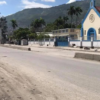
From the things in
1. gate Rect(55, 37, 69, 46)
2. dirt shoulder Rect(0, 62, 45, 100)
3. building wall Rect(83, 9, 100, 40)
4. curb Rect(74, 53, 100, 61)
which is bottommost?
dirt shoulder Rect(0, 62, 45, 100)

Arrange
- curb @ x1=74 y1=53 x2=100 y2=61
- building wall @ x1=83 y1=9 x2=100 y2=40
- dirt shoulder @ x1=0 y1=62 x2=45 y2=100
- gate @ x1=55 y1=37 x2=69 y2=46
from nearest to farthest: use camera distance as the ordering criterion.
Answer: dirt shoulder @ x1=0 y1=62 x2=45 y2=100 → curb @ x1=74 y1=53 x2=100 y2=61 → gate @ x1=55 y1=37 x2=69 y2=46 → building wall @ x1=83 y1=9 x2=100 y2=40

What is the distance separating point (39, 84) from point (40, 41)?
51.9 meters

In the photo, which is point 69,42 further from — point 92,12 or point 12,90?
point 12,90

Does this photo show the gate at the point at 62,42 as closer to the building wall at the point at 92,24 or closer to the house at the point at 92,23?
the house at the point at 92,23

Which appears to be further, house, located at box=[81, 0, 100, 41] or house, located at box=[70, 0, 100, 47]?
house, located at box=[81, 0, 100, 41]

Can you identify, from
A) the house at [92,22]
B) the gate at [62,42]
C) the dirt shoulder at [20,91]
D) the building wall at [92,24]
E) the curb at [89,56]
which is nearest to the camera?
the dirt shoulder at [20,91]

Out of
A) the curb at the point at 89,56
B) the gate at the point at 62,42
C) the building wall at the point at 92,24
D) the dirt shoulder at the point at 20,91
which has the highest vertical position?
the building wall at the point at 92,24

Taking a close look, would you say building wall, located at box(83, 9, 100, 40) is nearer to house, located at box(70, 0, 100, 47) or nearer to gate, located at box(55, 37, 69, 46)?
house, located at box(70, 0, 100, 47)

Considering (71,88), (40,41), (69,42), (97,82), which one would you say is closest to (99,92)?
(71,88)

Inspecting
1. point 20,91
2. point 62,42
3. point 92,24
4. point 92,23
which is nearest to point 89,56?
point 20,91

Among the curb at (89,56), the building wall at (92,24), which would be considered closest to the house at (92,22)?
the building wall at (92,24)

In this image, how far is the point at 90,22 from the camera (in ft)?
168

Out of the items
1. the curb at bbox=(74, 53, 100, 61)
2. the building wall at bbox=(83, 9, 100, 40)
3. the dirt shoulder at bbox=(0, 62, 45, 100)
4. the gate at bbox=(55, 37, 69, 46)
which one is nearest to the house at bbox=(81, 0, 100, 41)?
the building wall at bbox=(83, 9, 100, 40)

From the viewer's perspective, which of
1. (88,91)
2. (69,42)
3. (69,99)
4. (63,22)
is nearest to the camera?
(69,99)
